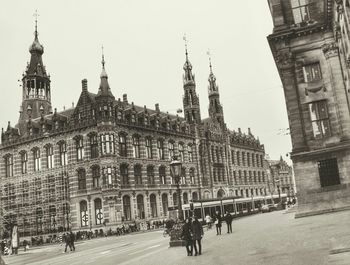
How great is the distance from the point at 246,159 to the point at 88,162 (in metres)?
40.6

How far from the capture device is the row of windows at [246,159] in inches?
3007

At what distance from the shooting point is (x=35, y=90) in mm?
61719

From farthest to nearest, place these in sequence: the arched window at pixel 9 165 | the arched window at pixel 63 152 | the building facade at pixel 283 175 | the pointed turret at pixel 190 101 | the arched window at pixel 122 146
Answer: the building facade at pixel 283 175, the pointed turret at pixel 190 101, the arched window at pixel 9 165, the arched window at pixel 63 152, the arched window at pixel 122 146

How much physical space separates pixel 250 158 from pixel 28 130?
45.2 metres

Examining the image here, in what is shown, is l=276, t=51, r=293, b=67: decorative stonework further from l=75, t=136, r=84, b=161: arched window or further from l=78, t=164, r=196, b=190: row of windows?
l=75, t=136, r=84, b=161: arched window

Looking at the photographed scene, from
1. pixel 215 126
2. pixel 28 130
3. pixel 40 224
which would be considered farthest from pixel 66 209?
pixel 215 126

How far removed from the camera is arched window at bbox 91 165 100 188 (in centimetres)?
4841

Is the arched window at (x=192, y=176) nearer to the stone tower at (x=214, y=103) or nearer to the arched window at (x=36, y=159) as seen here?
the stone tower at (x=214, y=103)

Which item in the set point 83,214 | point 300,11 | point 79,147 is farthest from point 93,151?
point 300,11

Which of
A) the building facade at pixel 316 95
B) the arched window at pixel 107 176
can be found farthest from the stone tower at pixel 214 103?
the building facade at pixel 316 95

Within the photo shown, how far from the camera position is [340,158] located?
2655 centimetres

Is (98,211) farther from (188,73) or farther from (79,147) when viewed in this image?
(188,73)

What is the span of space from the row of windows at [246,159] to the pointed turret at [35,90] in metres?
33.4

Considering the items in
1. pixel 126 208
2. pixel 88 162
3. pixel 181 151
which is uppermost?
pixel 181 151
